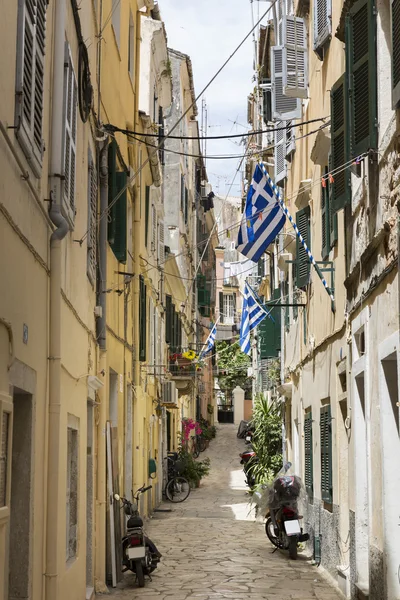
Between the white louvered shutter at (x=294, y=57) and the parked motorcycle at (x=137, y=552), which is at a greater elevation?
the white louvered shutter at (x=294, y=57)

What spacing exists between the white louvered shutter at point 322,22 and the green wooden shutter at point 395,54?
621 cm

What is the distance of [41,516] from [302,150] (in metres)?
12.5

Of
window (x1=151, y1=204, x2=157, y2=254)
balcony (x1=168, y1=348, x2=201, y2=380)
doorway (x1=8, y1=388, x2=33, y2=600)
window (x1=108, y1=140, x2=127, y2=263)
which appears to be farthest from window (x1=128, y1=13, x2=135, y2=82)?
balcony (x1=168, y1=348, x2=201, y2=380)

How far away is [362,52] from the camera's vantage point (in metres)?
9.73

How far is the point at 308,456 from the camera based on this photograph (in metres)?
17.9

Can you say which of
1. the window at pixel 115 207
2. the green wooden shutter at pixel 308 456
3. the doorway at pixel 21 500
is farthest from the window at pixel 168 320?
the doorway at pixel 21 500

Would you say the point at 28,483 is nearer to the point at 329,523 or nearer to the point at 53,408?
the point at 53,408

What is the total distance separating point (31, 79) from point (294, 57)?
10624 millimetres

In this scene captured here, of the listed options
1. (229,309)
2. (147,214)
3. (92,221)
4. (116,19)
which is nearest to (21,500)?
(92,221)

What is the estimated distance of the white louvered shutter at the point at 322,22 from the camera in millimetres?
14383

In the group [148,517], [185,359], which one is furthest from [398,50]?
[185,359]

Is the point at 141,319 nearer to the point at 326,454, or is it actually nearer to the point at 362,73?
the point at 326,454

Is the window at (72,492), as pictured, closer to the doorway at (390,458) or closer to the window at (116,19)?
the doorway at (390,458)

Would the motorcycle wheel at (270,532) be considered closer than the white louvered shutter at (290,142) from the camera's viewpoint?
Yes
